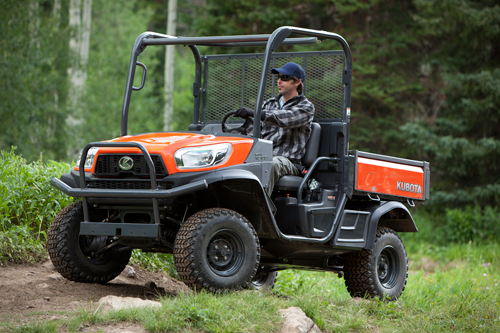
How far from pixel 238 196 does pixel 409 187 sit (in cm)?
230

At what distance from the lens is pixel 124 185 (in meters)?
4.91

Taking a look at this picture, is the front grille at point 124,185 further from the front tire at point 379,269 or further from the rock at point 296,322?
→ the front tire at point 379,269

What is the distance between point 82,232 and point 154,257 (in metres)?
2.47

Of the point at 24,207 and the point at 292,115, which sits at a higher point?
the point at 292,115

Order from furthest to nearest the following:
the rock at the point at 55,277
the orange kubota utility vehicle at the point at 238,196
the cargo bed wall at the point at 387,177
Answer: the cargo bed wall at the point at 387,177, the rock at the point at 55,277, the orange kubota utility vehicle at the point at 238,196

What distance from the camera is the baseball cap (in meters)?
6.07

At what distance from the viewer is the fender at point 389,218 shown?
248 inches

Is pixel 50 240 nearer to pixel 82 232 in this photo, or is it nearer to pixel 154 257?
pixel 82 232

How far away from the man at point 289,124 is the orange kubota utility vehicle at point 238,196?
0.13 meters

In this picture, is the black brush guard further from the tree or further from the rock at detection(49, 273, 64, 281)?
the tree

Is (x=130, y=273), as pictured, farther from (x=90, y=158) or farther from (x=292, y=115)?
(x=292, y=115)

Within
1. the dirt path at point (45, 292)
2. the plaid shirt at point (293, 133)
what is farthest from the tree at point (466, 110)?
the dirt path at point (45, 292)

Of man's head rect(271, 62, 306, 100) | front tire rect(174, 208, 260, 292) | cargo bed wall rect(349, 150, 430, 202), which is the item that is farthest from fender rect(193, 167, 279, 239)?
man's head rect(271, 62, 306, 100)

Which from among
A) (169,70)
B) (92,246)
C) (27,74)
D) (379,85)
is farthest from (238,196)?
(169,70)
